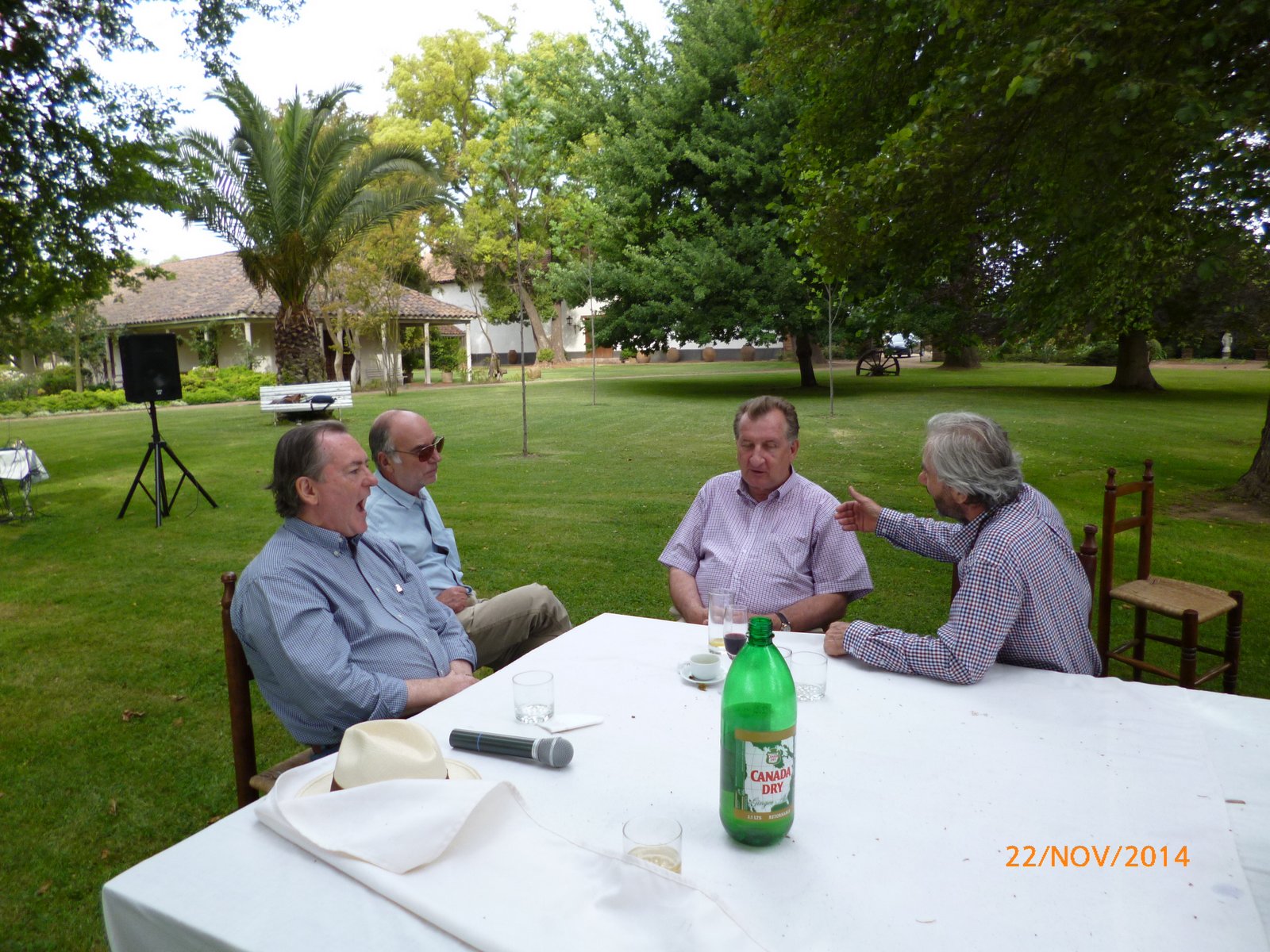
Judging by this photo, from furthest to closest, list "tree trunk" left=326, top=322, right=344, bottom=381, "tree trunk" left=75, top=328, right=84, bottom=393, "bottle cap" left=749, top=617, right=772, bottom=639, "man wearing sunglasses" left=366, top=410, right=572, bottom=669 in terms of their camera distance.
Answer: "tree trunk" left=75, top=328, right=84, bottom=393 → "tree trunk" left=326, top=322, right=344, bottom=381 → "man wearing sunglasses" left=366, top=410, right=572, bottom=669 → "bottle cap" left=749, top=617, right=772, bottom=639

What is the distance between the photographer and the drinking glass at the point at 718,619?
2.38 meters

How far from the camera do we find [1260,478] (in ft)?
29.8

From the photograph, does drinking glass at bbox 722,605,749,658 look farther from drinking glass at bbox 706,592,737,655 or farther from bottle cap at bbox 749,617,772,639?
bottle cap at bbox 749,617,772,639

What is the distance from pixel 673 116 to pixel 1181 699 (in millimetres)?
22644

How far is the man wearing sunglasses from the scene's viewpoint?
364 cm

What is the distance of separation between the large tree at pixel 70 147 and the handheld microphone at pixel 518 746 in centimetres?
1001

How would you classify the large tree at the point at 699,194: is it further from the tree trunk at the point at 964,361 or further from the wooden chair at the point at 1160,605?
the wooden chair at the point at 1160,605

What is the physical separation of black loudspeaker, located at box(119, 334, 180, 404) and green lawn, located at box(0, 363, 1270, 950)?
1334 mm

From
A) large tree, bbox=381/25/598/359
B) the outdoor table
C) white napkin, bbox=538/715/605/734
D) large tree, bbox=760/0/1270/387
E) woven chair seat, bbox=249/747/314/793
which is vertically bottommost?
woven chair seat, bbox=249/747/314/793

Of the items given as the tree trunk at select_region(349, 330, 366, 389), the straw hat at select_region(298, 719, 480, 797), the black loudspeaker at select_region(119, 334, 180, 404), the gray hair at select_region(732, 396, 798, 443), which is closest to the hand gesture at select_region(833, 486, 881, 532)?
the gray hair at select_region(732, 396, 798, 443)

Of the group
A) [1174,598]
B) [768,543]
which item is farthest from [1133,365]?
[768,543]

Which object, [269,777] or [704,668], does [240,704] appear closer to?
[269,777]

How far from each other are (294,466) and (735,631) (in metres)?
1.43
